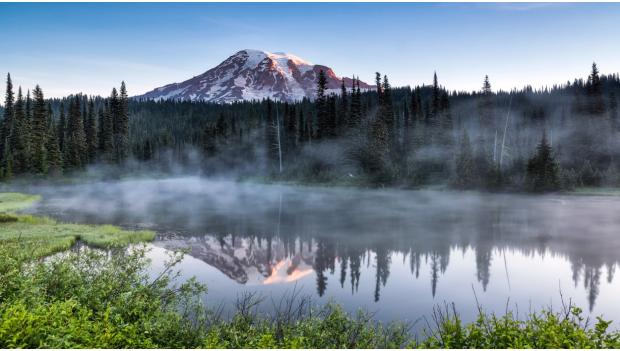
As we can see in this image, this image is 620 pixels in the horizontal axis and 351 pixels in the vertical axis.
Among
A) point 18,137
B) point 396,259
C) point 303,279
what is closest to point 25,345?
point 303,279

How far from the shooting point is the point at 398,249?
28.7 meters

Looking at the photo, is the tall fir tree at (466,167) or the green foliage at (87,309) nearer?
the green foliage at (87,309)

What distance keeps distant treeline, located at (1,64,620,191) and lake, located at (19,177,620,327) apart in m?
13.3

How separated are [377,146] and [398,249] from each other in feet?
171

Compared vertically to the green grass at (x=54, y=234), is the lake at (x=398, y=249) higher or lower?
lower

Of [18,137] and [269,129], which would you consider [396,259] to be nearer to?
[269,129]

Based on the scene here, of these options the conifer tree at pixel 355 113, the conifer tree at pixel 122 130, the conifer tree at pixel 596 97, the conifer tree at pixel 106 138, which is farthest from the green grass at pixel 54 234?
the conifer tree at pixel 596 97

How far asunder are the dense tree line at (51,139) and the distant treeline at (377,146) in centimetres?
28

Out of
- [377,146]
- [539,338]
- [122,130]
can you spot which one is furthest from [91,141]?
[539,338]

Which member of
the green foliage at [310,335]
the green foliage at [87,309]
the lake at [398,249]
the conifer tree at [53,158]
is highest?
the conifer tree at [53,158]

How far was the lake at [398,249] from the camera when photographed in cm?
1895

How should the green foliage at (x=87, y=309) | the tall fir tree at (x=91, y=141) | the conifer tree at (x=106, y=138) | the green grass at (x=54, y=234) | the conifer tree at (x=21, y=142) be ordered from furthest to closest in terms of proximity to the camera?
1. the conifer tree at (x=106, y=138)
2. the tall fir tree at (x=91, y=141)
3. the conifer tree at (x=21, y=142)
4. the green grass at (x=54, y=234)
5. the green foliage at (x=87, y=309)

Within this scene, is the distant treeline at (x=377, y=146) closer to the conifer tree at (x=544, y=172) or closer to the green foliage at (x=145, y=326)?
the conifer tree at (x=544, y=172)

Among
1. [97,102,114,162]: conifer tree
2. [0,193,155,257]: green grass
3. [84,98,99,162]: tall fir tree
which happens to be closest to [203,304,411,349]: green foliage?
[0,193,155,257]: green grass
